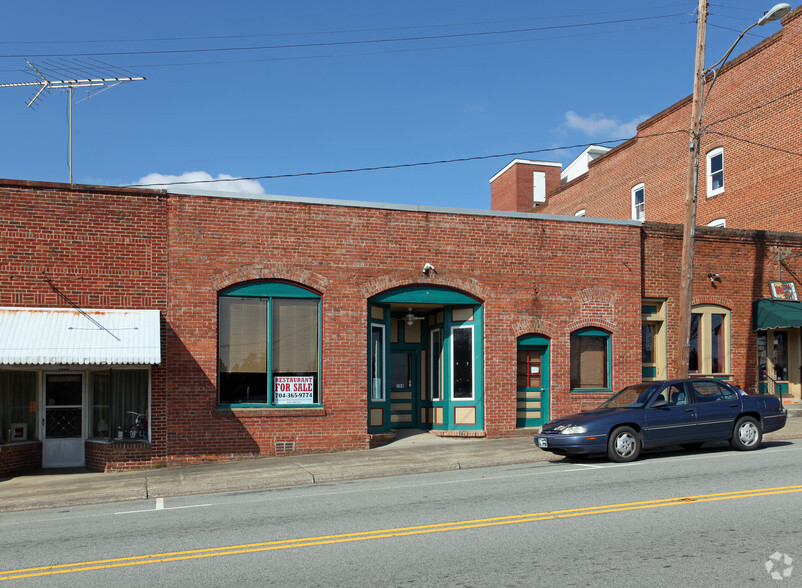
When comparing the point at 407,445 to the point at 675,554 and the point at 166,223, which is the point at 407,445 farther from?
the point at 675,554

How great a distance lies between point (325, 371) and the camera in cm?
1619

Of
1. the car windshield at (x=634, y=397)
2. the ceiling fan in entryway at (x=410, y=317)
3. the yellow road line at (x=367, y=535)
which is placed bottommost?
the yellow road line at (x=367, y=535)

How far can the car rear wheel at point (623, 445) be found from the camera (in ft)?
42.1

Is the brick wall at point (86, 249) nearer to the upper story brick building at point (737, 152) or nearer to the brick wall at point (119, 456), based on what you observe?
the brick wall at point (119, 456)

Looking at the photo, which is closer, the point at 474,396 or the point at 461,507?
the point at 461,507

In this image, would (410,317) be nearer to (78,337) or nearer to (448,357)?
(448,357)

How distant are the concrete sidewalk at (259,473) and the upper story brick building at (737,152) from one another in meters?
10.7

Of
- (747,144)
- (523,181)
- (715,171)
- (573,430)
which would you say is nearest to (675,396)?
(573,430)

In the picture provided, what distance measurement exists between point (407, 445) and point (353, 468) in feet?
10.1

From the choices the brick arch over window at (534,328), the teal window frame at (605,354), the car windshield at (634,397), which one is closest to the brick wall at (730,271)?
Result: the teal window frame at (605,354)

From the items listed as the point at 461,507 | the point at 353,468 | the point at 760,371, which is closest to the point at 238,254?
the point at 353,468

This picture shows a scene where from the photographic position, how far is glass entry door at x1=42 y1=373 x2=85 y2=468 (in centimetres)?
1515

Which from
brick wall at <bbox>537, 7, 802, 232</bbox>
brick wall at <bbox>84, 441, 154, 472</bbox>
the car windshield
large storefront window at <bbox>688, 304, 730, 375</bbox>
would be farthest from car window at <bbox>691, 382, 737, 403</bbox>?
brick wall at <bbox>84, 441, 154, 472</bbox>

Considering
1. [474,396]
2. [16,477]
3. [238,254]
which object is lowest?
[16,477]
